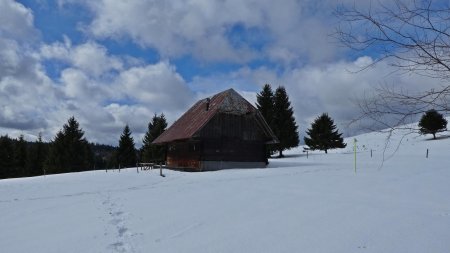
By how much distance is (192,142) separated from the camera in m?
29.6

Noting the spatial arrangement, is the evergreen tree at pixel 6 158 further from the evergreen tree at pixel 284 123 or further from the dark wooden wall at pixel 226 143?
the evergreen tree at pixel 284 123

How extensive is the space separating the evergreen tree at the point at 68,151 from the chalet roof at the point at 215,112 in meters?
21.8

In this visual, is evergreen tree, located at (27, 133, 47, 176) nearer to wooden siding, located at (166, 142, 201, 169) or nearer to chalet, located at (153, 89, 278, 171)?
wooden siding, located at (166, 142, 201, 169)

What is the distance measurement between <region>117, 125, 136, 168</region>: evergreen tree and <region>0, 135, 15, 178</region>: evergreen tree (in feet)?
48.4

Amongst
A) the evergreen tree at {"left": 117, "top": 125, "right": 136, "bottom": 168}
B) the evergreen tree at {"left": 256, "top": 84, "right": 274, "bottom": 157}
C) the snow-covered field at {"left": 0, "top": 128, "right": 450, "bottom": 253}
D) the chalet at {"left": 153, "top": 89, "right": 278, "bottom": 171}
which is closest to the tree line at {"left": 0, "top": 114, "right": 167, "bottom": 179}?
the evergreen tree at {"left": 117, "top": 125, "right": 136, "bottom": 168}

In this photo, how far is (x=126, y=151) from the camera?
5225cm

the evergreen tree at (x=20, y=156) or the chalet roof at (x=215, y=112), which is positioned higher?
the chalet roof at (x=215, y=112)

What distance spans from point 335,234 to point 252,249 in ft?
5.51

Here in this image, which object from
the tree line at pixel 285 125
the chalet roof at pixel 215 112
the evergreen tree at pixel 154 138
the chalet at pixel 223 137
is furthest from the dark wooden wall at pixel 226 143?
the evergreen tree at pixel 154 138

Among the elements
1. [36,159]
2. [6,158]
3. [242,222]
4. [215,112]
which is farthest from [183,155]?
[36,159]

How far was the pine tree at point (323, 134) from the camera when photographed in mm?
47594

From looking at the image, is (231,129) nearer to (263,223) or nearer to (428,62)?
(263,223)

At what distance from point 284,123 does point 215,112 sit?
18.9 meters

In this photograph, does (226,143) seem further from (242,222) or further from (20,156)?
(20,156)
